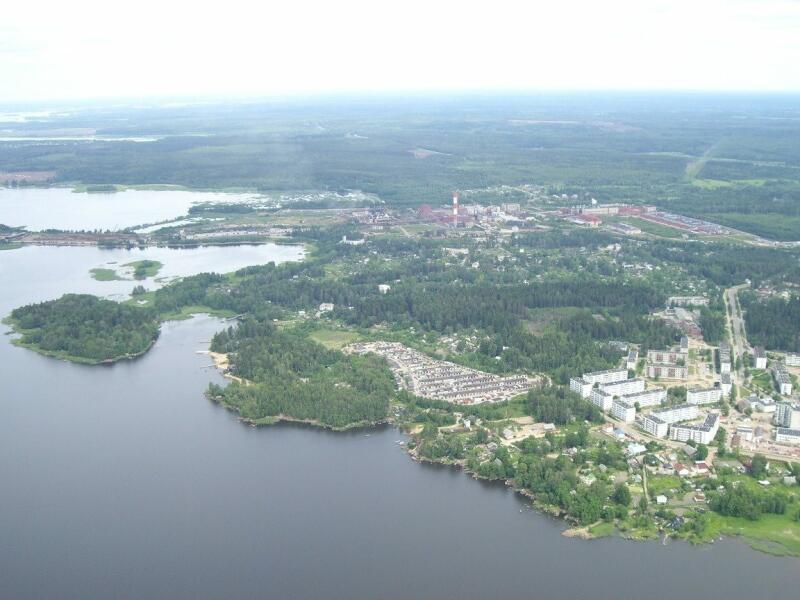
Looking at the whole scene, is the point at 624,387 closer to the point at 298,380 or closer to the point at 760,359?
the point at 760,359

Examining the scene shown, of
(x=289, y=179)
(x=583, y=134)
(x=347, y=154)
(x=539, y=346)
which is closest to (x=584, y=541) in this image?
(x=539, y=346)

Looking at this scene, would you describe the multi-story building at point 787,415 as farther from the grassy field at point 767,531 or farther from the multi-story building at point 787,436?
the grassy field at point 767,531

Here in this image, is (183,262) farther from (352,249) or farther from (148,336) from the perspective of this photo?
(148,336)

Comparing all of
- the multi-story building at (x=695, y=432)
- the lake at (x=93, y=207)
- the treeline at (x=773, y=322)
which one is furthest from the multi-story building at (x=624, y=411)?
the lake at (x=93, y=207)

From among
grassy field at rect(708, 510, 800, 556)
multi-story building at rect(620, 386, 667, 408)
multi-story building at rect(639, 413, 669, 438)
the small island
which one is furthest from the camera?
the small island

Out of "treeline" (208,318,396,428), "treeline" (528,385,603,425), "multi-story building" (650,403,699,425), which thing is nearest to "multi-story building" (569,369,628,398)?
"treeline" (528,385,603,425)

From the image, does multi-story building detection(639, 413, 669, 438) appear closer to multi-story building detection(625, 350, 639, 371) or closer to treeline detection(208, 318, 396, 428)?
multi-story building detection(625, 350, 639, 371)

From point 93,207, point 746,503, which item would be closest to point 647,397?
point 746,503
